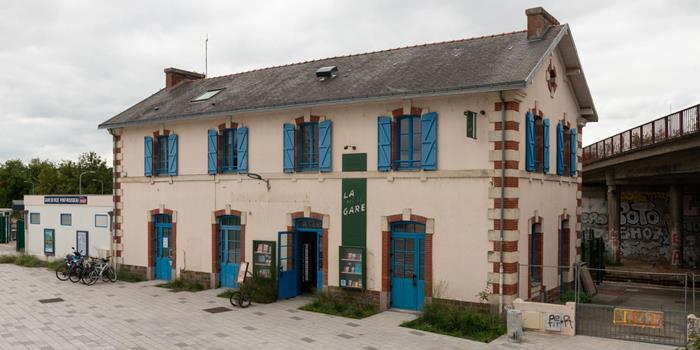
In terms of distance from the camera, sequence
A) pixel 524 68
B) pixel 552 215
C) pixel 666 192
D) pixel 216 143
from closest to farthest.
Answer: pixel 524 68, pixel 552 215, pixel 216 143, pixel 666 192

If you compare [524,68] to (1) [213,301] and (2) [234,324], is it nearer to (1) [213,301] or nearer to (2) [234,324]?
(2) [234,324]

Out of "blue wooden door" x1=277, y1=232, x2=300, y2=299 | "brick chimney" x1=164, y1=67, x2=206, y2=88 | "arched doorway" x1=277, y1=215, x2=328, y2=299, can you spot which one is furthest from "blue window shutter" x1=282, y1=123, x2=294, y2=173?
"brick chimney" x1=164, y1=67, x2=206, y2=88

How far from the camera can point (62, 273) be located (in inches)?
855

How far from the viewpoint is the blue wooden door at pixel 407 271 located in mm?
14945

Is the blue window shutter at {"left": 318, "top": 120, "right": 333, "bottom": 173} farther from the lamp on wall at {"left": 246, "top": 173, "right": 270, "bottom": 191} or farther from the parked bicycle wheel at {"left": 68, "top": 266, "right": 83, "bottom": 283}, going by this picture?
the parked bicycle wheel at {"left": 68, "top": 266, "right": 83, "bottom": 283}

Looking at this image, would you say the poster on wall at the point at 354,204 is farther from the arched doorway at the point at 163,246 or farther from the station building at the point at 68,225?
the station building at the point at 68,225

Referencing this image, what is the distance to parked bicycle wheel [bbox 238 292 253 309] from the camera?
16156 millimetres

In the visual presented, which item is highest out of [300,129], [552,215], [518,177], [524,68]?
[524,68]

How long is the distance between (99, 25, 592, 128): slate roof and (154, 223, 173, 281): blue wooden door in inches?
151

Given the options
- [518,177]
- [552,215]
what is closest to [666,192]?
[552,215]

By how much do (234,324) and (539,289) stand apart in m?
7.93

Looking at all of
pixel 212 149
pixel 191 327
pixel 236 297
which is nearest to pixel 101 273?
pixel 212 149

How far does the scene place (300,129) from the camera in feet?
56.2

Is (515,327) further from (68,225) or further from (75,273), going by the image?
(68,225)
